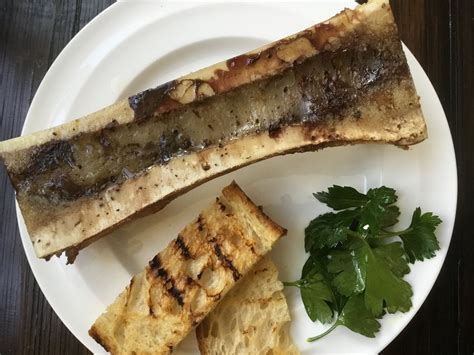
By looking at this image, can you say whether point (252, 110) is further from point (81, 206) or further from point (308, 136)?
point (81, 206)

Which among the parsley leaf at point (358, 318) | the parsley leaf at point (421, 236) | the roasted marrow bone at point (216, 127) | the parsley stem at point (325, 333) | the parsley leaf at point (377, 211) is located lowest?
the parsley stem at point (325, 333)

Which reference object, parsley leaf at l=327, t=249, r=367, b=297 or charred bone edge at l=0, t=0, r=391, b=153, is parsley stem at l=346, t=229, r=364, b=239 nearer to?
parsley leaf at l=327, t=249, r=367, b=297

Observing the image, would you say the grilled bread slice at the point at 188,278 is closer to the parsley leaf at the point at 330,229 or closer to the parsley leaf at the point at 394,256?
the parsley leaf at the point at 330,229

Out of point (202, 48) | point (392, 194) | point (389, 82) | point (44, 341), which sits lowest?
point (44, 341)

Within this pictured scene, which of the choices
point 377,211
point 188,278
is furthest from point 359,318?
point 188,278

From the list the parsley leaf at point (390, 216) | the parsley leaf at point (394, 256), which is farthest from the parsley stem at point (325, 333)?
the parsley leaf at point (390, 216)

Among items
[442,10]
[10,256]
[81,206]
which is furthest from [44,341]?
[442,10]

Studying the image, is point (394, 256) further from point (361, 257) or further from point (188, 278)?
point (188, 278)
